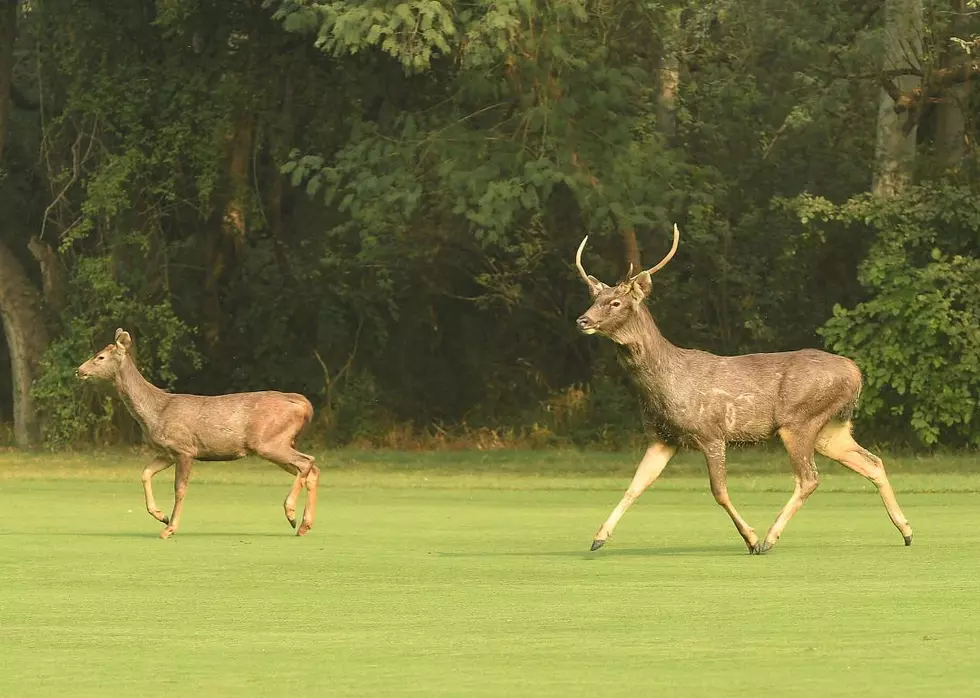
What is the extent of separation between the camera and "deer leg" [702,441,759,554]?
1545 centimetres

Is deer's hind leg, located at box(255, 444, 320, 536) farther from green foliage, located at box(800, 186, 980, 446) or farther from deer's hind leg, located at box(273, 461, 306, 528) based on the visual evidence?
green foliage, located at box(800, 186, 980, 446)

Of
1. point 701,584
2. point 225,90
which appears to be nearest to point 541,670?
point 701,584

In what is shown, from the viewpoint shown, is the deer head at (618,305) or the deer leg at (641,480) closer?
the deer leg at (641,480)

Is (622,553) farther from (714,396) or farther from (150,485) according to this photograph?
(150,485)

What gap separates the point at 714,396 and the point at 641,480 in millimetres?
864

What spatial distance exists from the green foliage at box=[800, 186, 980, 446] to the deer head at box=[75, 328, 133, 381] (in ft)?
47.3

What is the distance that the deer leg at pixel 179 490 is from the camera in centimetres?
1778

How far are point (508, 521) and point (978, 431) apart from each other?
517 inches

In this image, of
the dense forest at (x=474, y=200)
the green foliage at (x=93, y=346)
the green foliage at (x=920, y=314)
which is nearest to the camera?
the green foliage at (x=920, y=314)

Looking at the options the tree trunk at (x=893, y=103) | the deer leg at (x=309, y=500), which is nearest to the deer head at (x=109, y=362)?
the deer leg at (x=309, y=500)

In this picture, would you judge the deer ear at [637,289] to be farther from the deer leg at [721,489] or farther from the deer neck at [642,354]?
the deer leg at [721,489]

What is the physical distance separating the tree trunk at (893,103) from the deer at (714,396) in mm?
16306

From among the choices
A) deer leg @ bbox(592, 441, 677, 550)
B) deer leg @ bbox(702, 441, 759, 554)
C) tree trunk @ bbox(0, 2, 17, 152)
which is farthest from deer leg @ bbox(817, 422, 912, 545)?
tree trunk @ bbox(0, 2, 17, 152)

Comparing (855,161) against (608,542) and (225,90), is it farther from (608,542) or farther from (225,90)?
(608,542)
